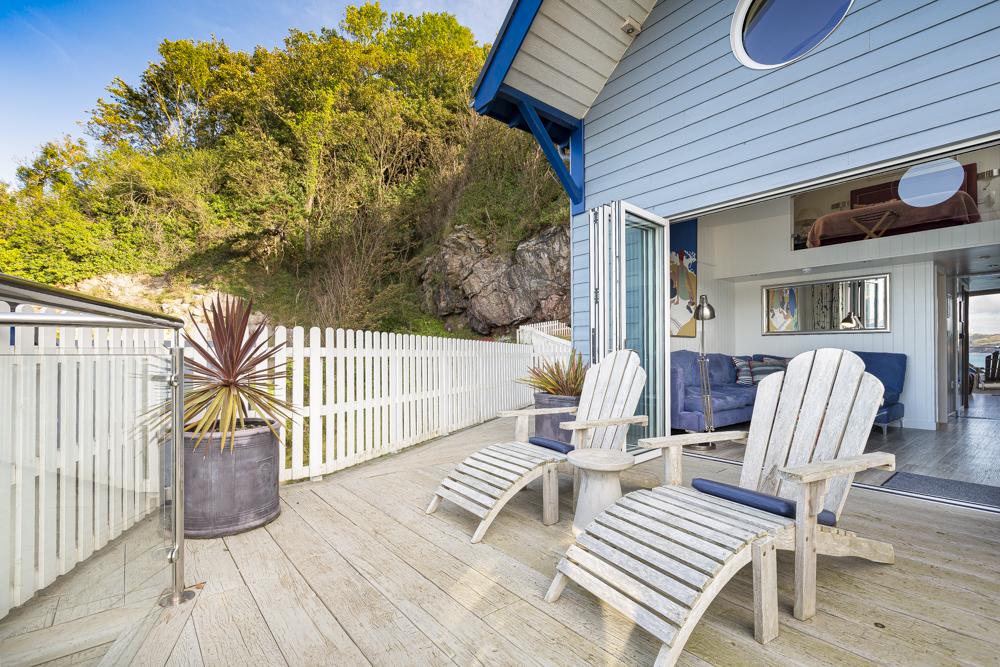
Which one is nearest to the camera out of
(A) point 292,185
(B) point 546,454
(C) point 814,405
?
(C) point 814,405

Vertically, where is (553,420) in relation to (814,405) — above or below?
below

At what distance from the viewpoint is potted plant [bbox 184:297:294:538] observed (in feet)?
7.84

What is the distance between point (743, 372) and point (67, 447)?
22.8 feet

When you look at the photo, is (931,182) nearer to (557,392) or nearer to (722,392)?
(722,392)

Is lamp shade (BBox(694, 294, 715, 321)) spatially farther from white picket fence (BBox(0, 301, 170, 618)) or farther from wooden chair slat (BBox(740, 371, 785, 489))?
white picket fence (BBox(0, 301, 170, 618))

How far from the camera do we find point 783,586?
189 centimetres

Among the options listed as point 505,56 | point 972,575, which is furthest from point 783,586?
point 505,56

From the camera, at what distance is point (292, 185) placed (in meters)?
13.5

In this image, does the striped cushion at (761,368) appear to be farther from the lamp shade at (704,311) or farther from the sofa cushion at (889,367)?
the lamp shade at (704,311)

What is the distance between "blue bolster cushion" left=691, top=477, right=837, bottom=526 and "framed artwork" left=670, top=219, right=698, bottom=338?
4702 millimetres

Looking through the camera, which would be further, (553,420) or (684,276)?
(684,276)

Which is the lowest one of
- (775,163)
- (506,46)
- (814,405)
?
(814,405)

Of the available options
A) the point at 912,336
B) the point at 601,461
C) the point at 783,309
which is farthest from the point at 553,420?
the point at 912,336

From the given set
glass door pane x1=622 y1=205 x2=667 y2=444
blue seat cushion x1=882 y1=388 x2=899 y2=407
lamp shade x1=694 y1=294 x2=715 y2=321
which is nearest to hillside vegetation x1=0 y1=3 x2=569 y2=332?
lamp shade x1=694 y1=294 x2=715 y2=321
